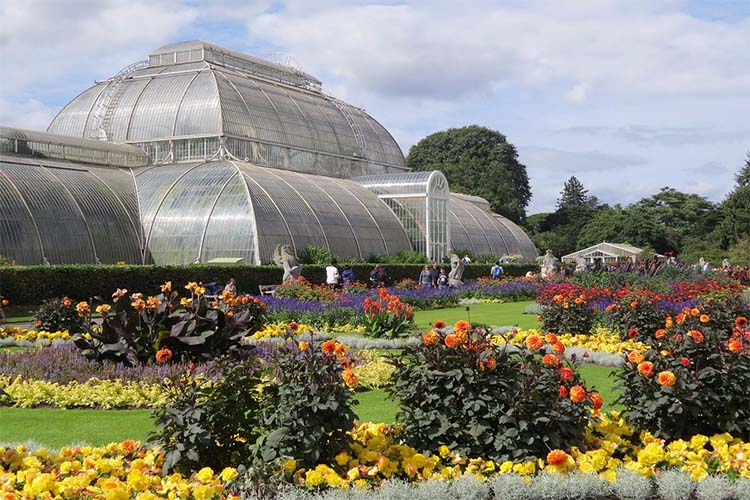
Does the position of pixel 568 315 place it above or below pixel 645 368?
below

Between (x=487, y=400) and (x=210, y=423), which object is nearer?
(x=210, y=423)

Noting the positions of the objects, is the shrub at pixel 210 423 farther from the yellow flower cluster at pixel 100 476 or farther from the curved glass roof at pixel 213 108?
the curved glass roof at pixel 213 108

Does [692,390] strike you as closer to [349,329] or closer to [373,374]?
[373,374]

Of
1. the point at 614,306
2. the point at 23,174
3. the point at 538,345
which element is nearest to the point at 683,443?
the point at 538,345

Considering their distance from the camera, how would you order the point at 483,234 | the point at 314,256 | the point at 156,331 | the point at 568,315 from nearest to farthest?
1. the point at 156,331
2. the point at 568,315
3. the point at 314,256
4. the point at 483,234

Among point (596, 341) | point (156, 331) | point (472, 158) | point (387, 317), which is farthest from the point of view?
point (472, 158)

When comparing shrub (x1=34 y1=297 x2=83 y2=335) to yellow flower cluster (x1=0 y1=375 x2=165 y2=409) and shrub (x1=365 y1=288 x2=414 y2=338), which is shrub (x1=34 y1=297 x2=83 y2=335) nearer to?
shrub (x1=365 y1=288 x2=414 y2=338)

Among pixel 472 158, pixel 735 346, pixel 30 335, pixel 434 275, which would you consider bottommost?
pixel 30 335

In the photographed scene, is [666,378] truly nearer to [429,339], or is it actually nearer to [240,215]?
[429,339]

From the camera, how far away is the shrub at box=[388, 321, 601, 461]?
267 inches

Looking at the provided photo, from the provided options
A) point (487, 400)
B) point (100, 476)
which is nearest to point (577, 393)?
point (487, 400)

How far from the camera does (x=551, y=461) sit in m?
6.45

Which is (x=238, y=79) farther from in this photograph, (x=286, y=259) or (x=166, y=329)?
(x=166, y=329)

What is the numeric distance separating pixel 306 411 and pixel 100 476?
1937 mm
